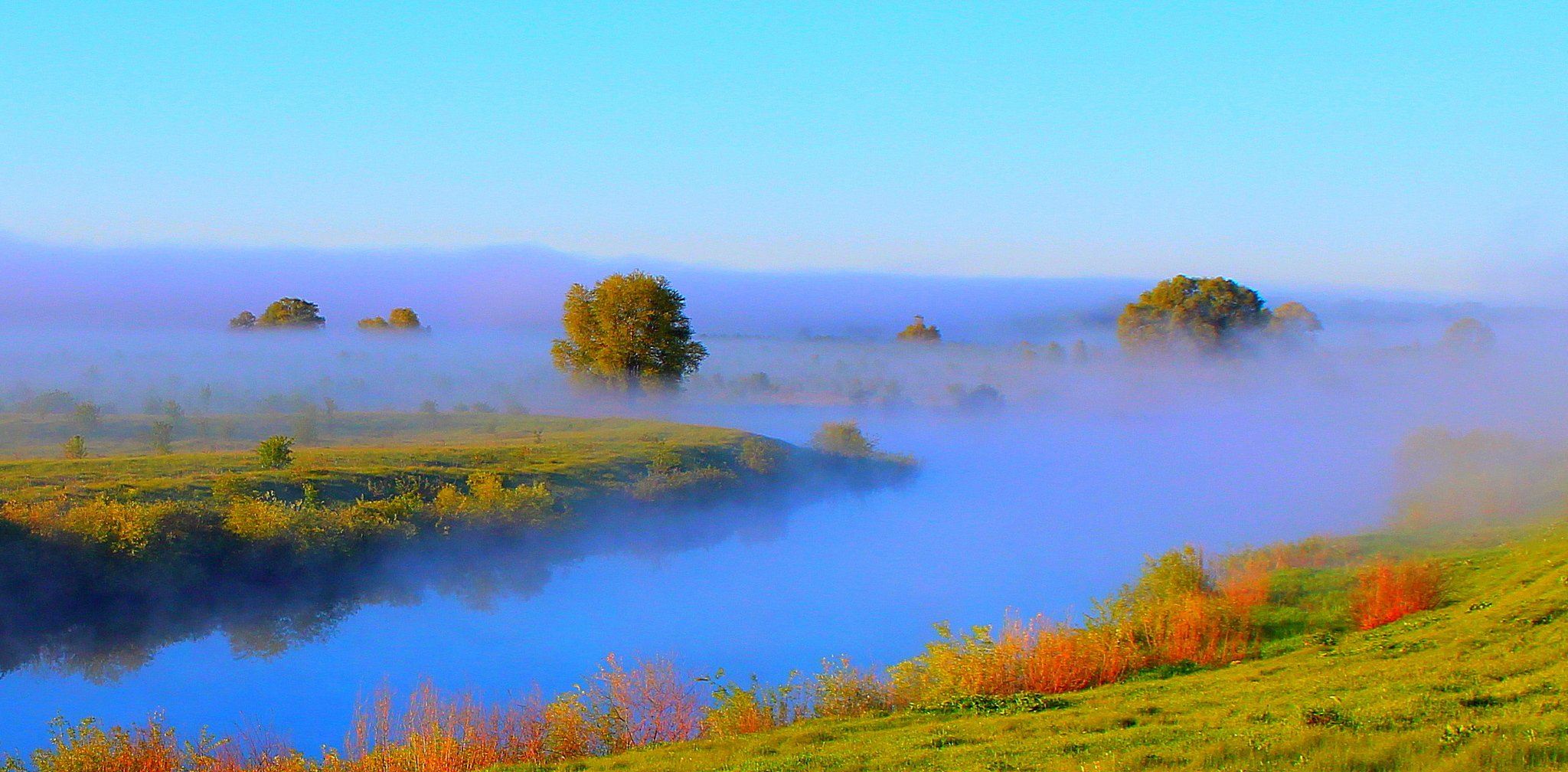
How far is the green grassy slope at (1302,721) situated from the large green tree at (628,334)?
162 ft

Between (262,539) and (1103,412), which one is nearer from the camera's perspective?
(262,539)

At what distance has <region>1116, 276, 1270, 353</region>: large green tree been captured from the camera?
82875 mm

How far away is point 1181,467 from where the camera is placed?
235ft

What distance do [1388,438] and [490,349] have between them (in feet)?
281

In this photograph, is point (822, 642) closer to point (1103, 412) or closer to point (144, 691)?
point (144, 691)

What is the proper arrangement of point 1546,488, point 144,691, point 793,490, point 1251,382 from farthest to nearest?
point 1251,382 → point 793,490 → point 1546,488 → point 144,691

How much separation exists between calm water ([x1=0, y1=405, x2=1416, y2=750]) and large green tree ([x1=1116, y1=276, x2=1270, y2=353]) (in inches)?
551

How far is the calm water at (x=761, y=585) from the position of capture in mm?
24578

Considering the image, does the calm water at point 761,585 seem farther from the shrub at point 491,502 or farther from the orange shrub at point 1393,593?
the orange shrub at point 1393,593

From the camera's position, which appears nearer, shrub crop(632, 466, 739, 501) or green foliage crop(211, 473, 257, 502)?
green foliage crop(211, 473, 257, 502)

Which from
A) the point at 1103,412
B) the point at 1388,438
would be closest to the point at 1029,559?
the point at 1388,438

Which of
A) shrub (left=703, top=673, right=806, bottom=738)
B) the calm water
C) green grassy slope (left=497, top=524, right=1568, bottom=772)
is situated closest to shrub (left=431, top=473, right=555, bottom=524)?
the calm water

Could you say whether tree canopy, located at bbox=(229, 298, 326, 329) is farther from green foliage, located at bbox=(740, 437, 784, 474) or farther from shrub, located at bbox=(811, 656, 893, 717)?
shrub, located at bbox=(811, 656, 893, 717)

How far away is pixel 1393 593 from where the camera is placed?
81.4 ft
